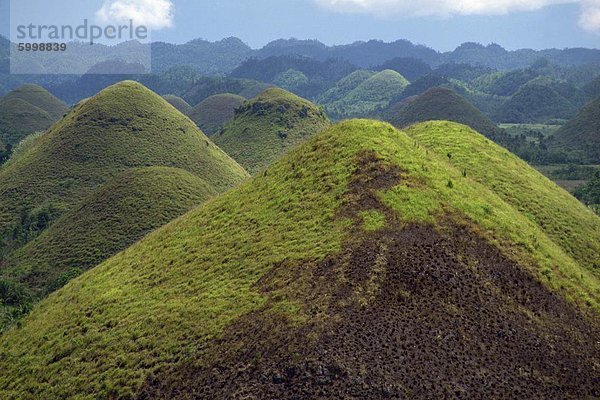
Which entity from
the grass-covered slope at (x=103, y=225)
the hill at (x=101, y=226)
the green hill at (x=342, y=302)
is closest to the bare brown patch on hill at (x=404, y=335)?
the green hill at (x=342, y=302)

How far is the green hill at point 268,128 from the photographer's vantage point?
153625 millimetres

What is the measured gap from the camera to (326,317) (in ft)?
88.1

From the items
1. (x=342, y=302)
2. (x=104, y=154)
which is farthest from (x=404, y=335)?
(x=104, y=154)

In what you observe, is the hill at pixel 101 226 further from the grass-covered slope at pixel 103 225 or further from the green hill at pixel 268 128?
the green hill at pixel 268 128

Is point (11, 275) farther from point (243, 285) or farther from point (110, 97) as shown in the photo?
point (110, 97)

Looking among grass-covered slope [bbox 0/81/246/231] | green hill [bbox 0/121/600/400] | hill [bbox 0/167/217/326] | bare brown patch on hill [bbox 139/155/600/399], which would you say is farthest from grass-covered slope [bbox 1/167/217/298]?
bare brown patch on hill [bbox 139/155/600/399]

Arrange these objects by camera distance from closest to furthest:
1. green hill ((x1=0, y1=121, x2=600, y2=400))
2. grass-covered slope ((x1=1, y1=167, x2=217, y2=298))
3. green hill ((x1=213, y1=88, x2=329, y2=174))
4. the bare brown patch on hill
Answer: the bare brown patch on hill < green hill ((x1=0, y1=121, x2=600, y2=400)) < grass-covered slope ((x1=1, y1=167, x2=217, y2=298)) < green hill ((x1=213, y1=88, x2=329, y2=174))

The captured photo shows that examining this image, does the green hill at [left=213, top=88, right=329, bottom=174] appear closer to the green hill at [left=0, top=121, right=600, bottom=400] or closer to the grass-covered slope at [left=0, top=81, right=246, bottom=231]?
the grass-covered slope at [left=0, top=81, right=246, bottom=231]

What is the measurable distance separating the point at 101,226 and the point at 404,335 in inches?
2481

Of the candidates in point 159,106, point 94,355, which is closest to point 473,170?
point 94,355

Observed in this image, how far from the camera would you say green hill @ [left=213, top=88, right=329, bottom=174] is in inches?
6048

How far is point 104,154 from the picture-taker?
4429 inches

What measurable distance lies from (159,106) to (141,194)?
5522 cm

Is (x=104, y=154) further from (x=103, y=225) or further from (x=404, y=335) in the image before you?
(x=404, y=335)
